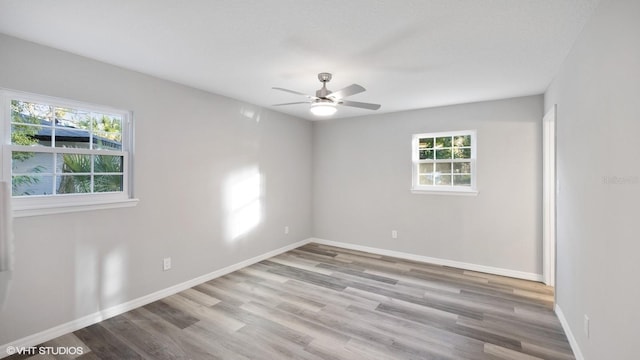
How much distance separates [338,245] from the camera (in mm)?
5402

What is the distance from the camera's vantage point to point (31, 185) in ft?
7.76

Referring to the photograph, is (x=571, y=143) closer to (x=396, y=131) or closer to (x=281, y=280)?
(x=396, y=131)

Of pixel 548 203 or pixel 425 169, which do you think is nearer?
pixel 548 203

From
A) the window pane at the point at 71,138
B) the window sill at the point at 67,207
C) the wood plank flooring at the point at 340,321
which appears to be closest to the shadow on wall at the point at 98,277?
the wood plank flooring at the point at 340,321

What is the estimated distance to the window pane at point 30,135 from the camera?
7.55ft

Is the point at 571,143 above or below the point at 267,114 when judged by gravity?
below

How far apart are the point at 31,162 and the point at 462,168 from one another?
501cm

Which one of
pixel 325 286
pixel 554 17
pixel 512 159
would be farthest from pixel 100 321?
pixel 512 159

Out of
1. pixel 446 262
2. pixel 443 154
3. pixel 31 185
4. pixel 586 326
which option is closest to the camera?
pixel 586 326

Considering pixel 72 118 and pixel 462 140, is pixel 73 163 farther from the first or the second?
pixel 462 140

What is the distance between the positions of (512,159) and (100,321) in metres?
5.16

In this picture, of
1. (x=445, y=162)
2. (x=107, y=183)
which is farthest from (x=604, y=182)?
(x=107, y=183)

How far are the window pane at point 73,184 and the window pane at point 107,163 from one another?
122 mm

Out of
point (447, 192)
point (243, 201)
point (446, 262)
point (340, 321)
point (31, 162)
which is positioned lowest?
point (340, 321)
